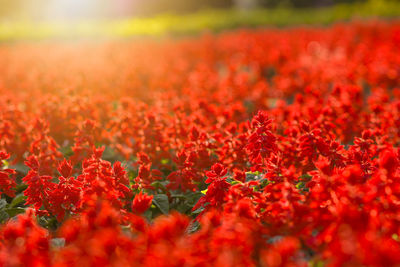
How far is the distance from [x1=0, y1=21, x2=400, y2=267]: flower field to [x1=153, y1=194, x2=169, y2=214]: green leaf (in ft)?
0.03

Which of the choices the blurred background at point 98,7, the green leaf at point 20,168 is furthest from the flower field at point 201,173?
the blurred background at point 98,7

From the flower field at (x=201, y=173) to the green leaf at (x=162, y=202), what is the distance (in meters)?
0.01

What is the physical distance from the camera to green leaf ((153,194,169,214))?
3.15 meters

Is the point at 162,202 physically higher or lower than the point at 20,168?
lower

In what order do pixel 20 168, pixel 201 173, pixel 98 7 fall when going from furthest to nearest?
pixel 98 7
pixel 20 168
pixel 201 173

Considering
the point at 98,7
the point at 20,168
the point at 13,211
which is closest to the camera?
the point at 13,211

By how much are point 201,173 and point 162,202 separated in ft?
1.42

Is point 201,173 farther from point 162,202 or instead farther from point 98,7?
point 98,7

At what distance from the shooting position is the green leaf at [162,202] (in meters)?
3.15

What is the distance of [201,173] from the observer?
3461mm

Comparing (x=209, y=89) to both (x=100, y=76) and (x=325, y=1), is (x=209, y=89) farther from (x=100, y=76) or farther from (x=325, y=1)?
(x=325, y=1)

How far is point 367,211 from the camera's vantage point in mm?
2150

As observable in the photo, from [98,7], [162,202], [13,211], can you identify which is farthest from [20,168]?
[98,7]

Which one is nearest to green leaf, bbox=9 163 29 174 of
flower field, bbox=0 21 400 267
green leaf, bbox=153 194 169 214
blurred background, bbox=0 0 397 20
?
flower field, bbox=0 21 400 267
